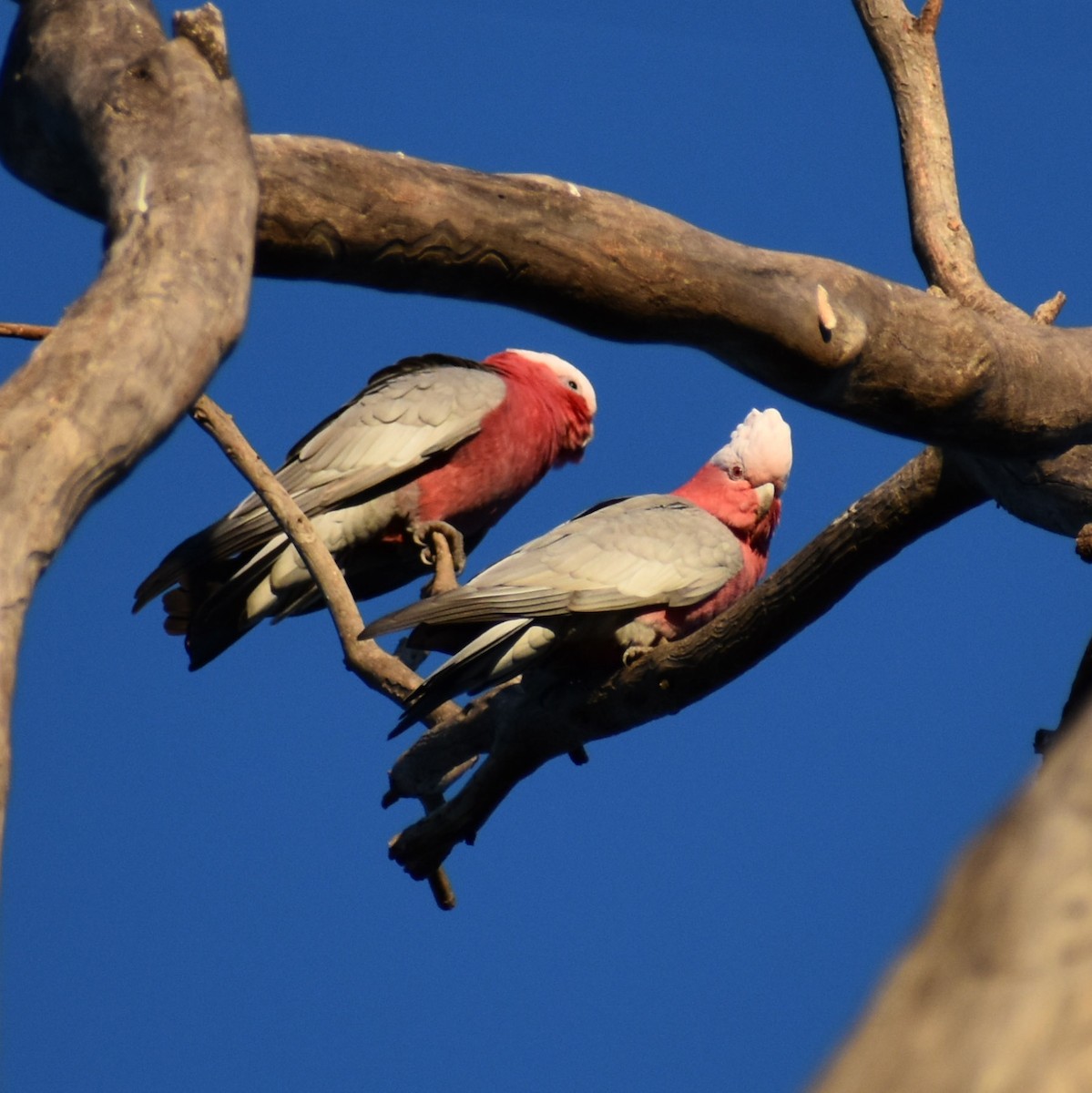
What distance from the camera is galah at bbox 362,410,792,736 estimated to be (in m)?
4.54

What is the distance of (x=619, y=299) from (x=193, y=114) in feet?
3.30

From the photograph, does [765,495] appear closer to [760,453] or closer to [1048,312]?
[760,453]

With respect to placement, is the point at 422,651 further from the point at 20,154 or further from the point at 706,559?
the point at 20,154

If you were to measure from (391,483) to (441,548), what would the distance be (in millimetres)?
371

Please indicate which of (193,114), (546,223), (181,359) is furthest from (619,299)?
(181,359)

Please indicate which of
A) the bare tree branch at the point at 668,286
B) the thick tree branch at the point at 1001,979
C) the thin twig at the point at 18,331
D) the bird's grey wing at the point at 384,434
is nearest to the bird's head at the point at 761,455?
the bird's grey wing at the point at 384,434

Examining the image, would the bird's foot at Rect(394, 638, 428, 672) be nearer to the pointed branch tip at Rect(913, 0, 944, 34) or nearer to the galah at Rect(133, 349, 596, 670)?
the galah at Rect(133, 349, 596, 670)

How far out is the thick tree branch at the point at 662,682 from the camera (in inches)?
149

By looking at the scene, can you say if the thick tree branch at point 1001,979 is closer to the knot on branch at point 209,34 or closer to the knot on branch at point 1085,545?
the knot on branch at point 209,34

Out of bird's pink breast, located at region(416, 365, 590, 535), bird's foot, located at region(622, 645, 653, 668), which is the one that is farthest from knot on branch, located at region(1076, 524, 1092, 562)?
bird's pink breast, located at region(416, 365, 590, 535)

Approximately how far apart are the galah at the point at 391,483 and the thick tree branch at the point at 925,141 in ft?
6.12

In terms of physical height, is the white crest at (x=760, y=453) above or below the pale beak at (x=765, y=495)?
above

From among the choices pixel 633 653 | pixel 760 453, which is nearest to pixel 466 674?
pixel 633 653

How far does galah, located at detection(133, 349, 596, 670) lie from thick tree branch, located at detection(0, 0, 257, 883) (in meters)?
2.52
